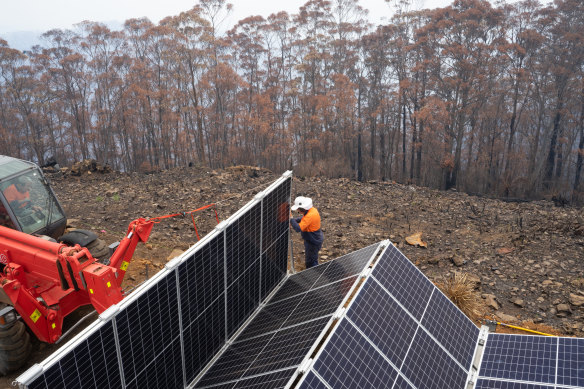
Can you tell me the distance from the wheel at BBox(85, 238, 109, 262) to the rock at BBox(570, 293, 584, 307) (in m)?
9.73

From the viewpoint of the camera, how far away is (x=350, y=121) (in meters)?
40.8

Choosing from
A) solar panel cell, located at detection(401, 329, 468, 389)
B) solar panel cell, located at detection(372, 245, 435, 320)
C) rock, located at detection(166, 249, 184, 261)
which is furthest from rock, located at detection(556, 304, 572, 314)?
rock, located at detection(166, 249, 184, 261)

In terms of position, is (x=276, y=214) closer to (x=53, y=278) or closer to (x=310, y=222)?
(x=310, y=222)

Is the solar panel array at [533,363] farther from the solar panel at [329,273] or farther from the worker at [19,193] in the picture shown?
the worker at [19,193]

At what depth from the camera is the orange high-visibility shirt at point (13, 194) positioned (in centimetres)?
749

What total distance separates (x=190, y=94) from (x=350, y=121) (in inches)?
680

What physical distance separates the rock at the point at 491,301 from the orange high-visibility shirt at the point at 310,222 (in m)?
4.20

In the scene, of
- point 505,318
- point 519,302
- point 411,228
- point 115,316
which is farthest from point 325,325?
point 411,228

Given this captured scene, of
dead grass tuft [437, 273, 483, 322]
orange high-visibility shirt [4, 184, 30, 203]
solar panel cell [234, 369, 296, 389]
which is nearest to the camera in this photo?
solar panel cell [234, 369, 296, 389]

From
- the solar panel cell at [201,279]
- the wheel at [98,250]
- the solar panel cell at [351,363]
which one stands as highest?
the solar panel cell at [201,279]

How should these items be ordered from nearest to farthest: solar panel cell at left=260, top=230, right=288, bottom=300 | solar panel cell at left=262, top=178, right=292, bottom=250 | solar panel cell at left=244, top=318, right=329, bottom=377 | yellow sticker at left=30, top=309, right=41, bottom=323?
solar panel cell at left=244, top=318, right=329, bottom=377
solar panel cell at left=262, top=178, right=292, bottom=250
yellow sticker at left=30, top=309, right=41, bottom=323
solar panel cell at left=260, top=230, right=288, bottom=300

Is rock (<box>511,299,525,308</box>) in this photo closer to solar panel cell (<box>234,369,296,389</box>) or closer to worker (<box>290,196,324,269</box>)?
worker (<box>290,196,324,269</box>)

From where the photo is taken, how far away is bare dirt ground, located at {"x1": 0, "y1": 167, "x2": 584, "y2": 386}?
29.0ft

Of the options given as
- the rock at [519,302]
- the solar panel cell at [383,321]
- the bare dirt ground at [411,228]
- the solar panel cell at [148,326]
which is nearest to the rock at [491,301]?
the bare dirt ground at [411,228]
